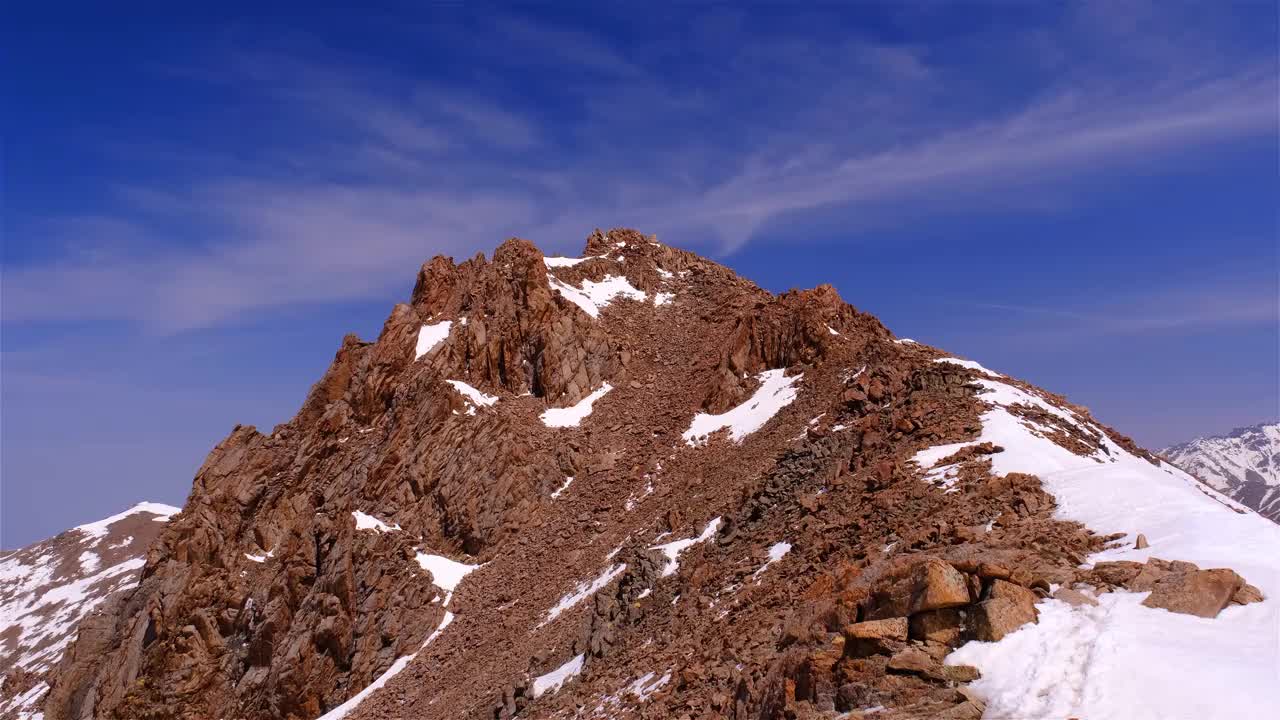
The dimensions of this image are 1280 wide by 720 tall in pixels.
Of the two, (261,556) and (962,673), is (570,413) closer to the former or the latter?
(261,556)

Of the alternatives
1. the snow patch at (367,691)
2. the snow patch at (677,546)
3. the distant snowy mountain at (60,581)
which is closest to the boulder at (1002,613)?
the snow patch at (677,546)

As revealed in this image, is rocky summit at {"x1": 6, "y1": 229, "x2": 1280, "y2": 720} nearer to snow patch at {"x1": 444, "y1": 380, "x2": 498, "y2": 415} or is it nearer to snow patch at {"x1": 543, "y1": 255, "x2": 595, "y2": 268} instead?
snow patch at {"x1": 444, "y1": 380, "x2": 498, "y2": 415}

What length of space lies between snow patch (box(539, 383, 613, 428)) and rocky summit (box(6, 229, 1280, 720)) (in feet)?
0.62

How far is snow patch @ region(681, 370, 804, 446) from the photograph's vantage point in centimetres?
3481

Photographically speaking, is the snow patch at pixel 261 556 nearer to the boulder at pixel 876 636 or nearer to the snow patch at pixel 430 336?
the snow patch at pixel 430 336

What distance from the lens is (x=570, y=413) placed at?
40.7 meters

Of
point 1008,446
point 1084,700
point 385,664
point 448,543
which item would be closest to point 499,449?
point 448,543

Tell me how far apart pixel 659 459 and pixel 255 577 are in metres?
18.9

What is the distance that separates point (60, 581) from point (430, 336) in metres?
105

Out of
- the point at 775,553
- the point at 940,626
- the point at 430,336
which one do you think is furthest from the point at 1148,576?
the point at 430,336

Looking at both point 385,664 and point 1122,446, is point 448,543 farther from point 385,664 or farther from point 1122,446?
point 1122,446

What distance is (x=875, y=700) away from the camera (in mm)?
11711

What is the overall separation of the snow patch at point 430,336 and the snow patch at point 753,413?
557 inches

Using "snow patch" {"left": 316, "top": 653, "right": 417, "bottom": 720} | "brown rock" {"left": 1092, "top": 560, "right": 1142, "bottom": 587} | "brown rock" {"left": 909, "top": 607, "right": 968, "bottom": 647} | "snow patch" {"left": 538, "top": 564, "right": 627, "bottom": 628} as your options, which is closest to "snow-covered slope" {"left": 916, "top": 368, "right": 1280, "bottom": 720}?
"brown rock" {"left": 909, "top": 607, "right": 968, "bottom": 647}
